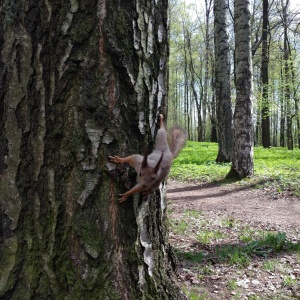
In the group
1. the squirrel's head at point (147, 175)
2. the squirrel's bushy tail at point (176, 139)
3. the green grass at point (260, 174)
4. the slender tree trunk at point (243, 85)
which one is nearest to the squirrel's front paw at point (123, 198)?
the squirrel's head at point (147, 175)

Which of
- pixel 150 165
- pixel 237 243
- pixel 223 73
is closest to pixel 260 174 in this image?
pixel 223 73

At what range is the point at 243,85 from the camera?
31.7ft

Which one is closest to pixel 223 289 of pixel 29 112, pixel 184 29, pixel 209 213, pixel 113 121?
pixel 113 121

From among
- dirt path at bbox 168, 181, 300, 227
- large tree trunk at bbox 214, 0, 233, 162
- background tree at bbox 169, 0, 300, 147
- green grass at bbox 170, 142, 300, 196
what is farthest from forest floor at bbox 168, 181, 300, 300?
background tree at bbox 169, 0, 300, 147

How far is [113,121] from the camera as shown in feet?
5.77

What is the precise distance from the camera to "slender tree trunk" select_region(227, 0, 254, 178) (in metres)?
9.67

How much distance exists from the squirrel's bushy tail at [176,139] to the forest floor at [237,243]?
1309 millimetres

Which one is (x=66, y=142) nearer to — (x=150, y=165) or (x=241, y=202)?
(x=150, y=165)

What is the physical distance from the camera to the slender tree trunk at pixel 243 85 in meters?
9.67

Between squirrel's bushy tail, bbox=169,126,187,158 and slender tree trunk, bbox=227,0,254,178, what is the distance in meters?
7.79

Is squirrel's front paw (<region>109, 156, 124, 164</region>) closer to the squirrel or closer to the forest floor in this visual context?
the squirrel

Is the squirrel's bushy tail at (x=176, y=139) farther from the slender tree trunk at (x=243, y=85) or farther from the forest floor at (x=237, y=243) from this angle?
the slender tree trunk at (x=243, y=85)

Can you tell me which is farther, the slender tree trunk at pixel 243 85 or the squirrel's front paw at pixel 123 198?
the slender tree trunk at pixel 243 85

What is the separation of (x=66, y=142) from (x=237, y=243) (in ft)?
12.7
